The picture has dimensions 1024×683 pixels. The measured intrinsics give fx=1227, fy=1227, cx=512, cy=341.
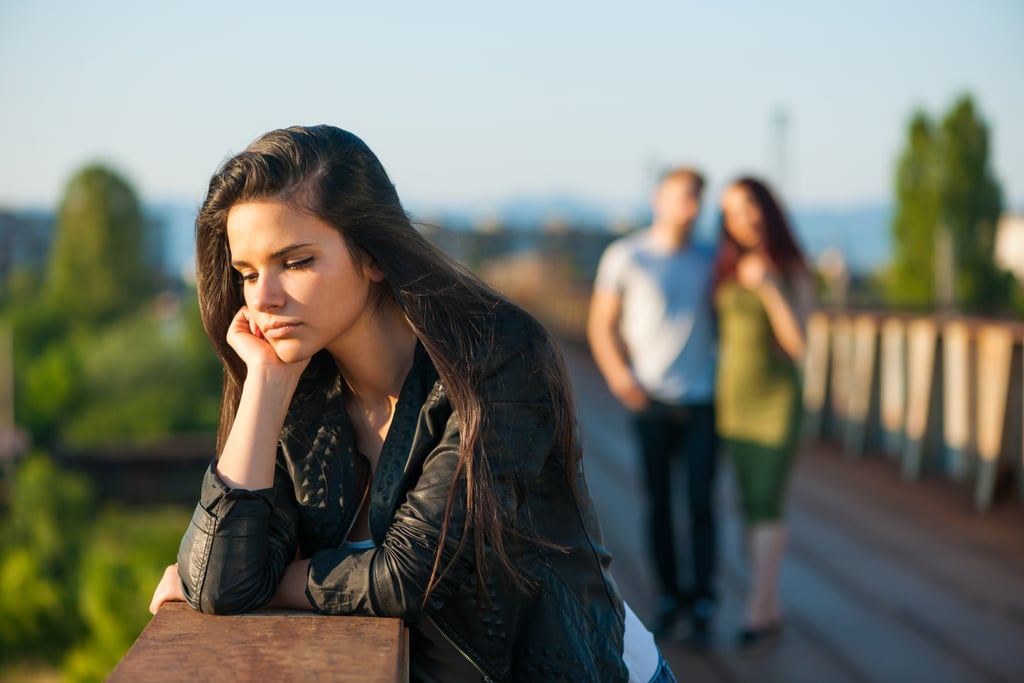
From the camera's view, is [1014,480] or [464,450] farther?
[1014,480]

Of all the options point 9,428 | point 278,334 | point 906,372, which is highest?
point 278,334

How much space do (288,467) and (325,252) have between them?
0.99 ft

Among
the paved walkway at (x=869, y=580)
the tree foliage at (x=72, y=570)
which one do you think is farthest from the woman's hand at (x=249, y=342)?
the tree foliage at (x=72, y=570)

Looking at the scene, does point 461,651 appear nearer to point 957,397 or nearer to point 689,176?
point 689,176

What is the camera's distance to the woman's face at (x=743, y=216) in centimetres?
400

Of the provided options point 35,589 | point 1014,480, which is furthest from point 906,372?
point 35,589

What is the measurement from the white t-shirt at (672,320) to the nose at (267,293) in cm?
261

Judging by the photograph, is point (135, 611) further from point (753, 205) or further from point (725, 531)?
point (753, 205)

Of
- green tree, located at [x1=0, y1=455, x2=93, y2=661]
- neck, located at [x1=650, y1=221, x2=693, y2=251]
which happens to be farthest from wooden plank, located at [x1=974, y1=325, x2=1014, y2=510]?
green tree, located at [x1=0, y1=455, x2=93, y2=661]

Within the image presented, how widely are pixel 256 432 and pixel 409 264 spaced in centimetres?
30

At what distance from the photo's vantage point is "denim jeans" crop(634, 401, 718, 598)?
13.6ft

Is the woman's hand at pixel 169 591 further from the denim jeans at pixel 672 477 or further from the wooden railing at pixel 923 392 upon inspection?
the wooden railing at pixel 923 392

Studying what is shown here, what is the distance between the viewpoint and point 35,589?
638 inches

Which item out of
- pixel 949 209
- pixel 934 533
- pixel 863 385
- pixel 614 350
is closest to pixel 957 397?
pixel 934 533
